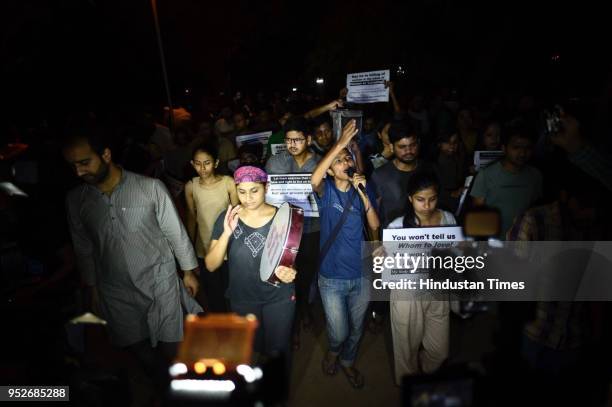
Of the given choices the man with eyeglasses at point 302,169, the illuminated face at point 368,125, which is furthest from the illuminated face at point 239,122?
the man with eyeglasses at point 302,169

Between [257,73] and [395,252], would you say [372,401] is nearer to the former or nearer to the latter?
[395,252]

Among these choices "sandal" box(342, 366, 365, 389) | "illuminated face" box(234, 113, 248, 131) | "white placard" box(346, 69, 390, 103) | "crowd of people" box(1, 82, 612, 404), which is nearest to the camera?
"crowd of people" box(1, 82, 612, 404)

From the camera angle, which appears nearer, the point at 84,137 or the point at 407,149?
the point at 84,137

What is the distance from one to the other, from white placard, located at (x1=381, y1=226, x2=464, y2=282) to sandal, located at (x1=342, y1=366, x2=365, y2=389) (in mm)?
1128

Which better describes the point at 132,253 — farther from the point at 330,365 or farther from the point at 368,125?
the point at 368,125

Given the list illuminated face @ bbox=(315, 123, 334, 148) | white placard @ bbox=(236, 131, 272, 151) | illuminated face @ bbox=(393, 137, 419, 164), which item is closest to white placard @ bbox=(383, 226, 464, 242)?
illuminated face @ bbox=(393, 137, 419, 164)

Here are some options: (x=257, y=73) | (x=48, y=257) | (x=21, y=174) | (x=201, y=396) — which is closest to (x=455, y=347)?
(x=201, y=396)

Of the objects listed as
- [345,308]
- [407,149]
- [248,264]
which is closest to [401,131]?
[407,149]

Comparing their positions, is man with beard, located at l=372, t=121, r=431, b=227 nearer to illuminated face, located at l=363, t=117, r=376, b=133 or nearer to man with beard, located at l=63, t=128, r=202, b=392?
man with beard, located at l=63, t=128, r=202, b=392

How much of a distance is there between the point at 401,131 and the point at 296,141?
1.22 meters

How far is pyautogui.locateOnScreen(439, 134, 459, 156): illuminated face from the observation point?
5.63 metres

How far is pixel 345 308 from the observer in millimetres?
3775

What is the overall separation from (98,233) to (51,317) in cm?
78

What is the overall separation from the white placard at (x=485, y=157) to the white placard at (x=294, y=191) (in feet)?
8.10
